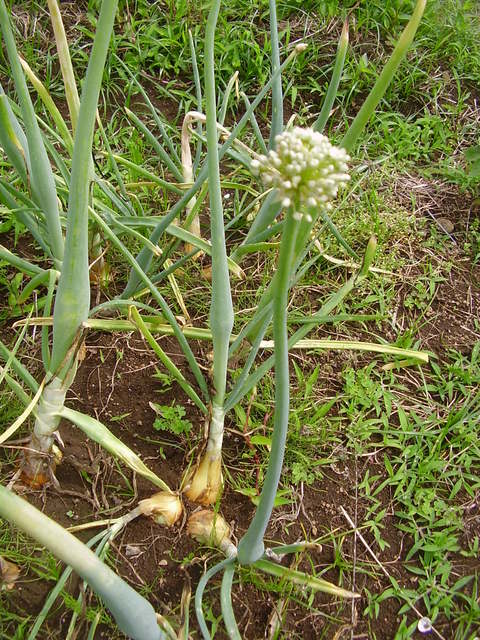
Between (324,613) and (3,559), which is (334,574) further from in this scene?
(3,559)

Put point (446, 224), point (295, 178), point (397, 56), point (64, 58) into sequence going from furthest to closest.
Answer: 1. point (446, 224)
2. point (64, 58)
3. point (397, 56)
4. point (295, 178)

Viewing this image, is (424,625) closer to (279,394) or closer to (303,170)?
(279,394)

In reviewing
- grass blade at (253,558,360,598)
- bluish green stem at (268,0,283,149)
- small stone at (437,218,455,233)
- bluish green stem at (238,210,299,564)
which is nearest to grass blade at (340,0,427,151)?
bluish green stem at (238,210,299,564)

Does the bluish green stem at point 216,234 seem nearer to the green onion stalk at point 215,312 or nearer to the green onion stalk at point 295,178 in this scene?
the green onion stalk at point 215,312

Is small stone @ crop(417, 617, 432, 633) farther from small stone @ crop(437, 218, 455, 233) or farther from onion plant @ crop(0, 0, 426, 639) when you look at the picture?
small stone @ crop(437, 218, 455, 233)

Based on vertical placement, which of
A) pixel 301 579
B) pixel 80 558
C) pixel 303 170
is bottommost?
pixel 301 579

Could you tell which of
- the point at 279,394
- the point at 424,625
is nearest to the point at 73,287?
the point at 279,394

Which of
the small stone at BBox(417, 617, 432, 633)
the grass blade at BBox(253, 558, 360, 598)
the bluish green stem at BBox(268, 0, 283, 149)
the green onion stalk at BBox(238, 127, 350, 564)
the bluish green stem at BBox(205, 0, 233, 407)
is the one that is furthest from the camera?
the bluish green stem at BBox(268, 0, 283, 149)
